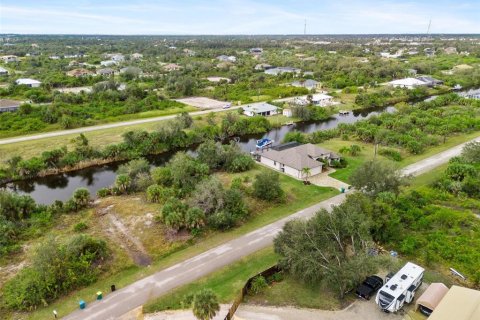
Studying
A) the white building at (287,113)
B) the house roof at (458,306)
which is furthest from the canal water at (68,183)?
the house roof at (458,306)

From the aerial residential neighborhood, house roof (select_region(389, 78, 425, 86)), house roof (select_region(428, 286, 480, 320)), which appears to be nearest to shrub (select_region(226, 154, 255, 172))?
the aerial residential neighborhood

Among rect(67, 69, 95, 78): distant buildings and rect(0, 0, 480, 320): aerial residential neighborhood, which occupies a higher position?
rect(67, 69, 95, 78): distant buildings

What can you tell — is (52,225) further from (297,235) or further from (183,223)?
(297,235)

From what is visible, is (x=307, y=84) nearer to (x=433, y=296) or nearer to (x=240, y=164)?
(x=240, y=164)

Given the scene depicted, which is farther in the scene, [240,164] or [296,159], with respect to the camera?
[240,164]

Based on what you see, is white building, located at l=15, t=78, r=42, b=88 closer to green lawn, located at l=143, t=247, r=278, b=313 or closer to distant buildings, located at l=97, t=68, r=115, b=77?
distant buildings, located at l=97, t=68, r=115, b=77

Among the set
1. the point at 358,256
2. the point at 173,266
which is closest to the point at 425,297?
the point at 358,256

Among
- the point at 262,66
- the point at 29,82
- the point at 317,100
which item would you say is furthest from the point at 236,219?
the point at 262,66
